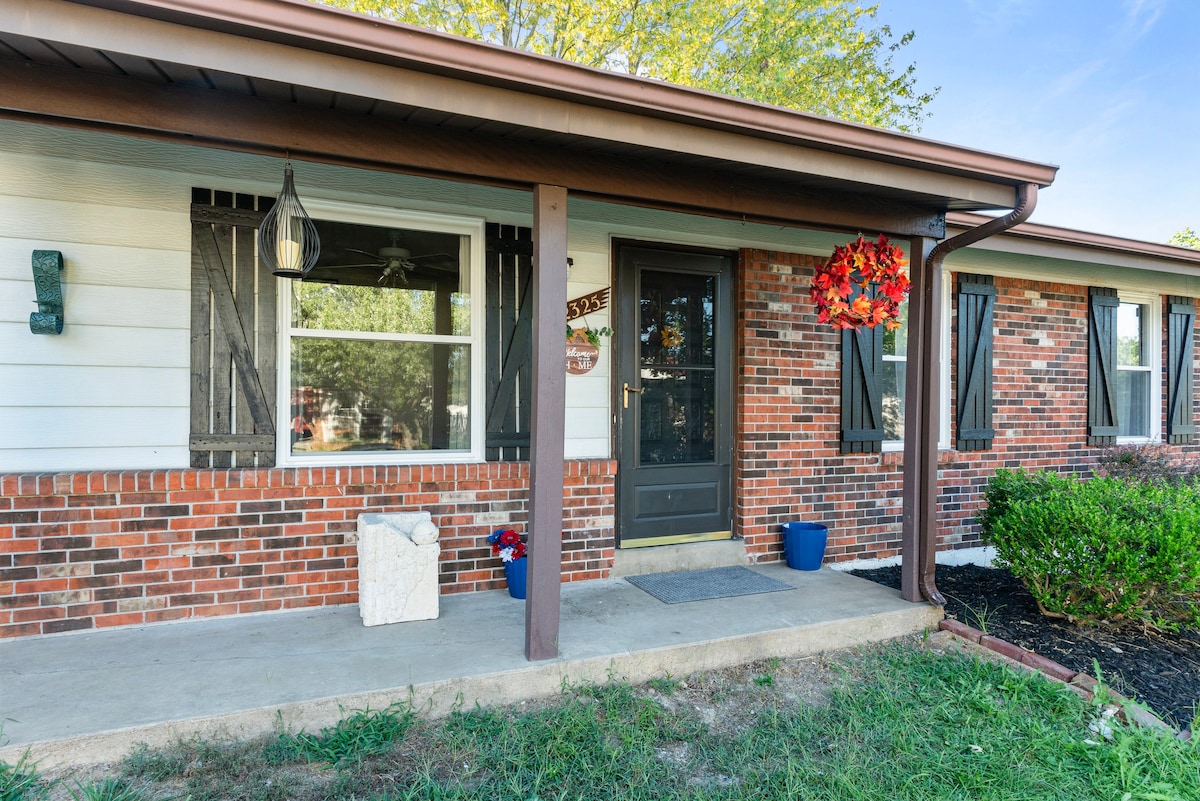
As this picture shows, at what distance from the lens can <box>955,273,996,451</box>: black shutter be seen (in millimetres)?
5164

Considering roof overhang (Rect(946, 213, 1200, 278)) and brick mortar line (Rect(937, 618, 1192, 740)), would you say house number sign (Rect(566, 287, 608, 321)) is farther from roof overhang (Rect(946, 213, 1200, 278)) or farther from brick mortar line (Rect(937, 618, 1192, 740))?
brick mortar line (Rect(937, 618, 1192, 740))

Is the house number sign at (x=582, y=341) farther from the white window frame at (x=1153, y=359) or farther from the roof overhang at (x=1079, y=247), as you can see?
the white window frame at (x=1153, y=359)

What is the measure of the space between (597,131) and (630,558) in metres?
2.61

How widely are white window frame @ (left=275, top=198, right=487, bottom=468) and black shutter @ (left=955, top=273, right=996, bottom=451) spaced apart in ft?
12.6

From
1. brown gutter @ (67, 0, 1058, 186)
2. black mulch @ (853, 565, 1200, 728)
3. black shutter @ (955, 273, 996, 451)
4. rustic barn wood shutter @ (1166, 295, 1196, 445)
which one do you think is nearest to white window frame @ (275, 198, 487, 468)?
brown gutter @ (67, 0, 1058, 186)

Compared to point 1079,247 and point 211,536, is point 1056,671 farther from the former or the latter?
point 211,536

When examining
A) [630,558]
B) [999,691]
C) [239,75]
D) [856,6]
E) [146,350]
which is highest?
[856,6]

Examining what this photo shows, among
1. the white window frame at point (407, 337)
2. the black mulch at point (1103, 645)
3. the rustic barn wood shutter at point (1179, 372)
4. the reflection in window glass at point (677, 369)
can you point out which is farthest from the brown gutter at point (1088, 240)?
the white window frame at point (407, 337)

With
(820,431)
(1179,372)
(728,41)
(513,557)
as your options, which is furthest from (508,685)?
(728,41)

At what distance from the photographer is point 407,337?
3625 millimetres

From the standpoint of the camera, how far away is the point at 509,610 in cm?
338

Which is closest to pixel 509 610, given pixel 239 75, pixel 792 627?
pixel 792 627

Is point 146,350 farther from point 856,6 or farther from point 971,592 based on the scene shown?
point 856,6

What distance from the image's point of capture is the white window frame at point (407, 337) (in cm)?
338
